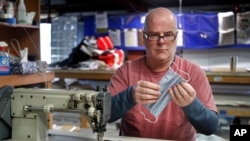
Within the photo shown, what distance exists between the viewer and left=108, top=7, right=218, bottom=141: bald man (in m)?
1.25

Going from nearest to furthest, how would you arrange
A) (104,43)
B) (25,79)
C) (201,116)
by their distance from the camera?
(201,116) < (25,79) < (104,43)

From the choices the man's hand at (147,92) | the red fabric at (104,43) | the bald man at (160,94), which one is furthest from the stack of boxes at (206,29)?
the man's hand at (147,92)

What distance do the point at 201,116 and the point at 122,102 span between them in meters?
0.34

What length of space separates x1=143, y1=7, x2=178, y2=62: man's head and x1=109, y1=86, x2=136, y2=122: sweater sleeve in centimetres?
24

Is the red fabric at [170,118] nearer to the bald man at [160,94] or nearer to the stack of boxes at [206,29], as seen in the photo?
the bald man at [160,94]

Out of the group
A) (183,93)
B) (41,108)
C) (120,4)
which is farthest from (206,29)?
(41,108)

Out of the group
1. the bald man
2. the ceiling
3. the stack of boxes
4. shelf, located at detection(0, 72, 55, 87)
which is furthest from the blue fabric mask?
the ceiling

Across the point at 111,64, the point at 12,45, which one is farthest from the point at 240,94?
the point at 12,45

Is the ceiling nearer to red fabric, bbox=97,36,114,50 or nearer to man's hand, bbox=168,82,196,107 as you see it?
red fabric, bbox=97,36,114,50

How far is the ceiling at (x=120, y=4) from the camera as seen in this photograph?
13.6ft

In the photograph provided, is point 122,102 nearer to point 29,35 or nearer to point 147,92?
point 147,92

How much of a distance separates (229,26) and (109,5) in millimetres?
1827

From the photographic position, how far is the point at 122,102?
52.8 inches

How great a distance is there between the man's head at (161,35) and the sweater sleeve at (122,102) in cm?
24
